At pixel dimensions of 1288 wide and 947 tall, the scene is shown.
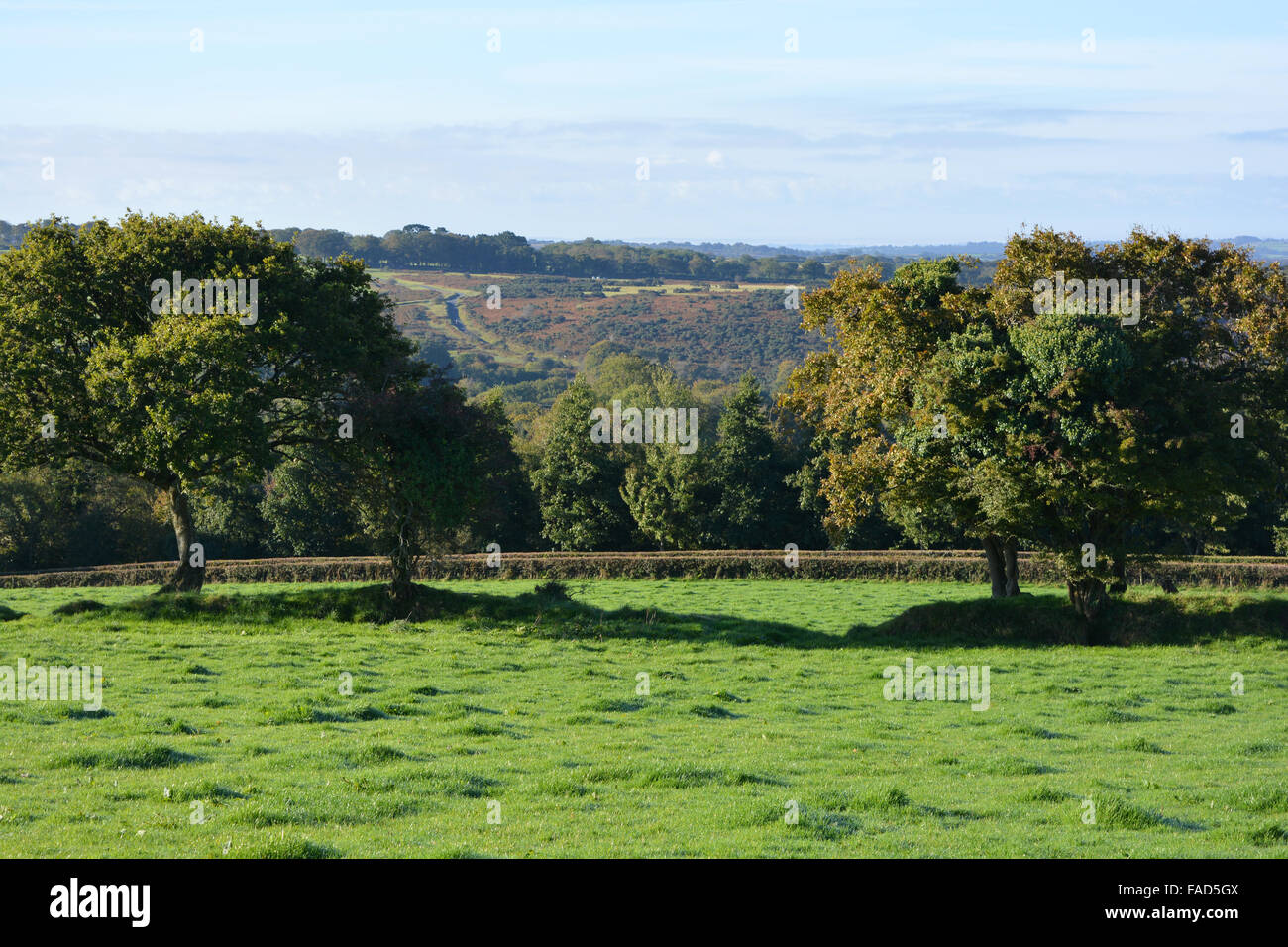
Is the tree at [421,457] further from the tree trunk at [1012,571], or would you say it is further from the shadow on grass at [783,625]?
the tree trunk at [1012,571]

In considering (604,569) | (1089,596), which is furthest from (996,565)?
(604,569)

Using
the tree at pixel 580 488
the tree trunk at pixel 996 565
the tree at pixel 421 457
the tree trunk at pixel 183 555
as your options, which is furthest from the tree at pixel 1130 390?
the tree at pixel 580 488

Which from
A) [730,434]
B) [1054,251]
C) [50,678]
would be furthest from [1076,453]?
[730,434]

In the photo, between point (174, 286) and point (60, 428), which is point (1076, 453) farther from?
point (60, 428)

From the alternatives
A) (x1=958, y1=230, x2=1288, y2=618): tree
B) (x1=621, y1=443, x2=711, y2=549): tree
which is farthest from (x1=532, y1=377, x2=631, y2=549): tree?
(x1=958, y1=230, x2=1288, y2=618): tree

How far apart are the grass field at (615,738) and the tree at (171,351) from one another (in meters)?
5.07

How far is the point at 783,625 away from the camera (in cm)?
3438

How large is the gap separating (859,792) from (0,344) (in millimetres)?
30342

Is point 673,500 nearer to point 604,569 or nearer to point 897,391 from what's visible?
point 604,569

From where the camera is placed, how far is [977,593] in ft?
148

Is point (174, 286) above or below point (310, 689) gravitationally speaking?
above

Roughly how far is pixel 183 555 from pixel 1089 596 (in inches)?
1154
